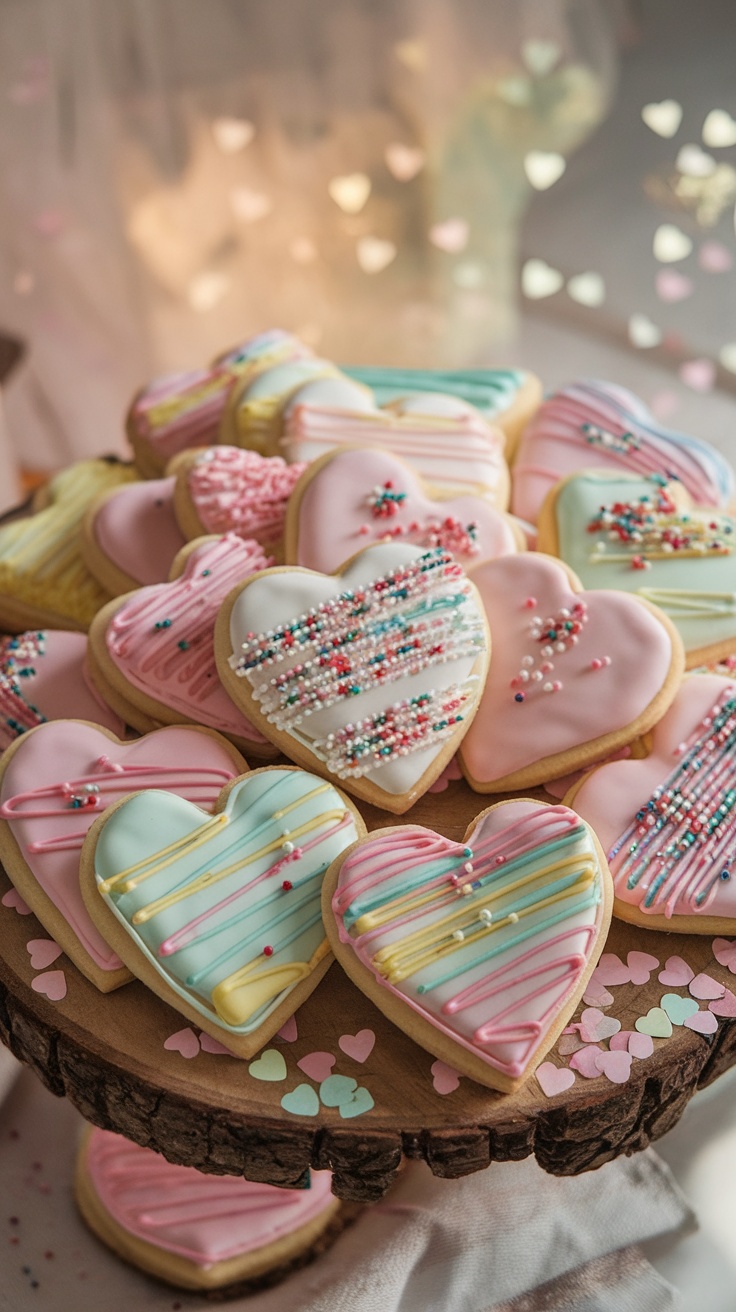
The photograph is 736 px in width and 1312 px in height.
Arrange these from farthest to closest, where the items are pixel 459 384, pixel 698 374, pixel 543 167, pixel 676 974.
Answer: pixel 698 374
pixel 543 167
pixel 459 384
pixel 676 974

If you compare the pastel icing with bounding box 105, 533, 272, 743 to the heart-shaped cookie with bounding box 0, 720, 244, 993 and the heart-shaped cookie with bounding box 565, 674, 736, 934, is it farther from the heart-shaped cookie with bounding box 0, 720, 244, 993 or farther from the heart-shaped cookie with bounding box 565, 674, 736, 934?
the heart-shaped cookie with bounding box 565, 674, 736, 934

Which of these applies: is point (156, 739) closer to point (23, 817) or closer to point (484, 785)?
point (23, 817)

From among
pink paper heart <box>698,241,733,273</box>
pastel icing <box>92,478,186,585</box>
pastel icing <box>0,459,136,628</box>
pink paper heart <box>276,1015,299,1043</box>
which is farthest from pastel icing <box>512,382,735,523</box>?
pink paper heart <box>698,241,733,273</box>

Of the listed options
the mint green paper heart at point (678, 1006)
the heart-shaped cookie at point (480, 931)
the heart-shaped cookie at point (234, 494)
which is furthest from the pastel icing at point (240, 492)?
the mint green paper heart at point (678, 1006)

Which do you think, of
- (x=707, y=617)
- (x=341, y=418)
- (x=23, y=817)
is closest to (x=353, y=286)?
(x=341, y=418)

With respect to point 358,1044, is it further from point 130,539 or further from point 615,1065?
point 130,539

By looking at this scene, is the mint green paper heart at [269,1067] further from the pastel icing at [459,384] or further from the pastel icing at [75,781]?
the pastel icing at [459,384]

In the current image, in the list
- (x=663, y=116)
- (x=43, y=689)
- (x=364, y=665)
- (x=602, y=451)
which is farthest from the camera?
(x=663, y=116)

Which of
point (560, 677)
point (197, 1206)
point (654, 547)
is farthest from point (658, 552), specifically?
point (197, 1206)
